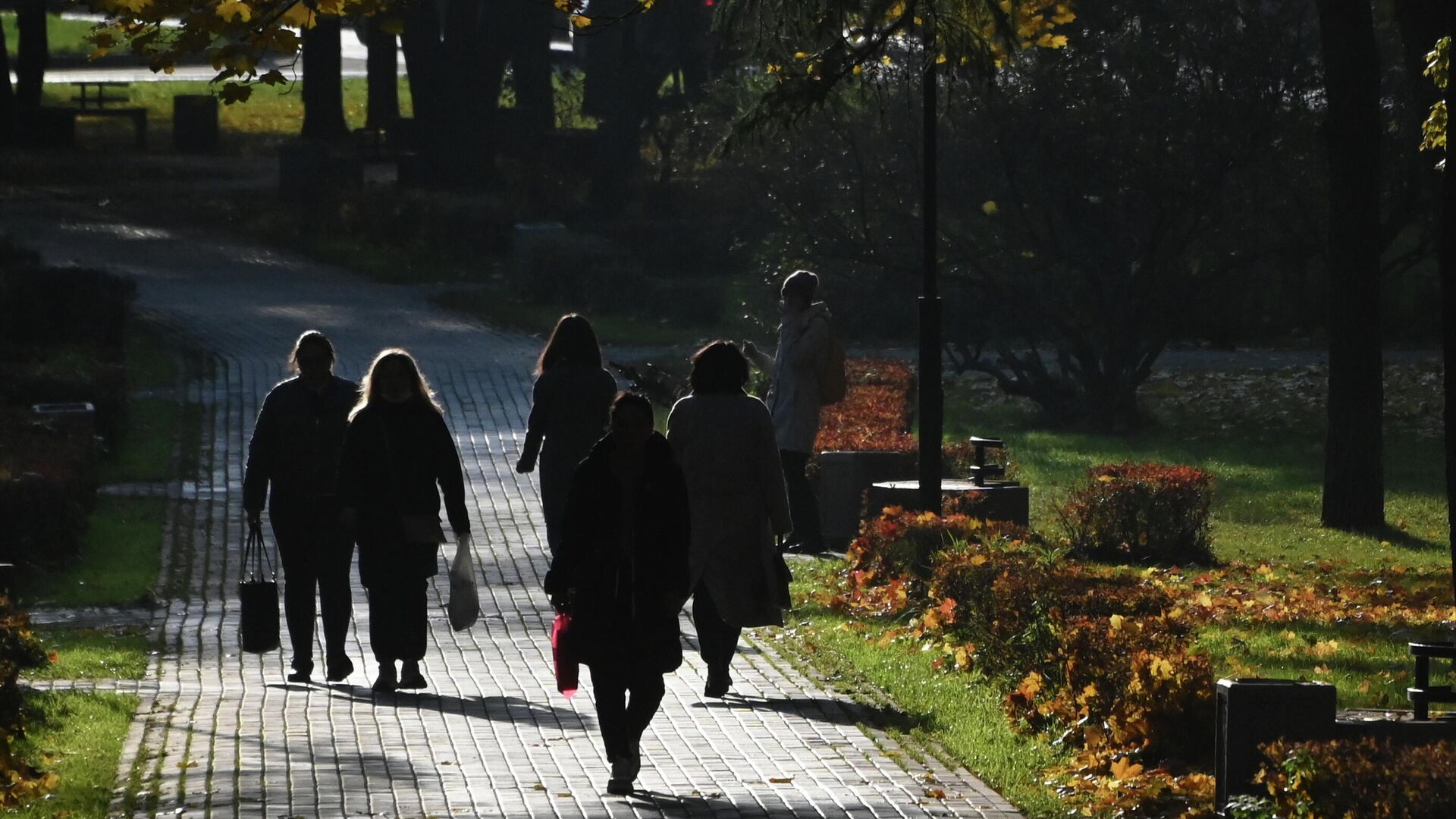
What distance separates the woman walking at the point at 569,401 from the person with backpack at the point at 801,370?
94.3 inches

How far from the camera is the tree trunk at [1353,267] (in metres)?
16.3

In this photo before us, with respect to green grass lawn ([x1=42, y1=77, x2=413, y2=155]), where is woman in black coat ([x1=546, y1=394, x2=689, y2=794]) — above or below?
below

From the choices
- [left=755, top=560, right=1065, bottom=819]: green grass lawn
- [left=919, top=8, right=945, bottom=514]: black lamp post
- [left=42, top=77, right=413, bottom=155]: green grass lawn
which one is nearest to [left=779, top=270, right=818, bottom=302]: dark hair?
[left=919, top=8, right=945, bottom=514]: black lamp post

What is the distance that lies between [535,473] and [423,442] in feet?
29.3

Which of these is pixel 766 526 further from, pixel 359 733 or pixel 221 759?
pixel 221 759

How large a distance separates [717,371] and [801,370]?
450 centimetres

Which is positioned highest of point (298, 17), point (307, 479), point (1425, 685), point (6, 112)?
point (6, 112)

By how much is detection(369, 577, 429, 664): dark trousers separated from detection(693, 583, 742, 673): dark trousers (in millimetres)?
1337

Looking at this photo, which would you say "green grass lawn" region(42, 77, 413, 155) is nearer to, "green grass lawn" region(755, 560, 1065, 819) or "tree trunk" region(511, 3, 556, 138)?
"tree trunk" region(511, 3, 556, 138)

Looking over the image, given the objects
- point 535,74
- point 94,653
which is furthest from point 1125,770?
point 535,74

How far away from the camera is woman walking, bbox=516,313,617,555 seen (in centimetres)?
1149

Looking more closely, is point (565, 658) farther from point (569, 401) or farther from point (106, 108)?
point (106, 108)

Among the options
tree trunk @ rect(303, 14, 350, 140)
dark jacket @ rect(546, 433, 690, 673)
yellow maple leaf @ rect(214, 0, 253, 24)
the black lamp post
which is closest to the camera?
yellow maple leaf @ rect(214, 0, 253, 24)

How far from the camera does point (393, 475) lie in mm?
10141
